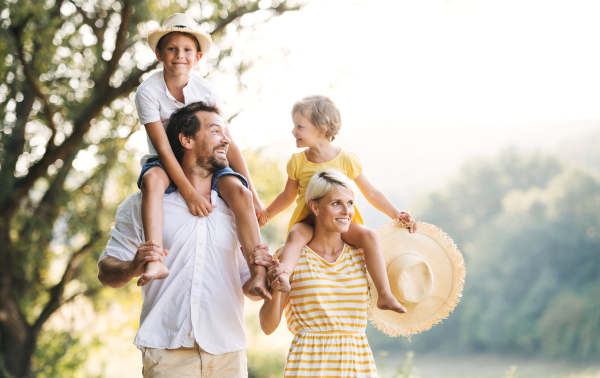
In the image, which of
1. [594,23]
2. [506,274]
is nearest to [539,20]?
[594,23]

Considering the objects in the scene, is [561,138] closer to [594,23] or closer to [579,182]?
[579,182]

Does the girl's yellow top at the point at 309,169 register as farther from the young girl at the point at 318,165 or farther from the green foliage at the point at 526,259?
the green foliage at the point at 526,259

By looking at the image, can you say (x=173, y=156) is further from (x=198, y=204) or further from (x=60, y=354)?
(x=60, y=354)

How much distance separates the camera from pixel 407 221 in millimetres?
2891

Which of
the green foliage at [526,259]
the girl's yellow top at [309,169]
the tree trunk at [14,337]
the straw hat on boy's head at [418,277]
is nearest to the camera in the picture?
the straw hat on boy's head at [418,277]

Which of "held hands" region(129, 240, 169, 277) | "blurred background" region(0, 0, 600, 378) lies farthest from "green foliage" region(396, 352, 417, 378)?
"held hands" region(129, 240, 169, 277)

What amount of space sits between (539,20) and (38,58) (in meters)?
20.9

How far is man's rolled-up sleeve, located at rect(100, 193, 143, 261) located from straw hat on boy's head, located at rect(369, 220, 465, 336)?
3.80ft

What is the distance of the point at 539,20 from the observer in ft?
73.6

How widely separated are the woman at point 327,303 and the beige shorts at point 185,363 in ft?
0.87

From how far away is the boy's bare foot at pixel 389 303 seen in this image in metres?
2.54

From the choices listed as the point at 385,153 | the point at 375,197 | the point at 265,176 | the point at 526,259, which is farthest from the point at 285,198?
the point at 526,259

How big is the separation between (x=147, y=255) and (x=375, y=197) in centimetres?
135

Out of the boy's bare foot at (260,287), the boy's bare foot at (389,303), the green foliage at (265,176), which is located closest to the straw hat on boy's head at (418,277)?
the boy's bare foot at (389,303)
